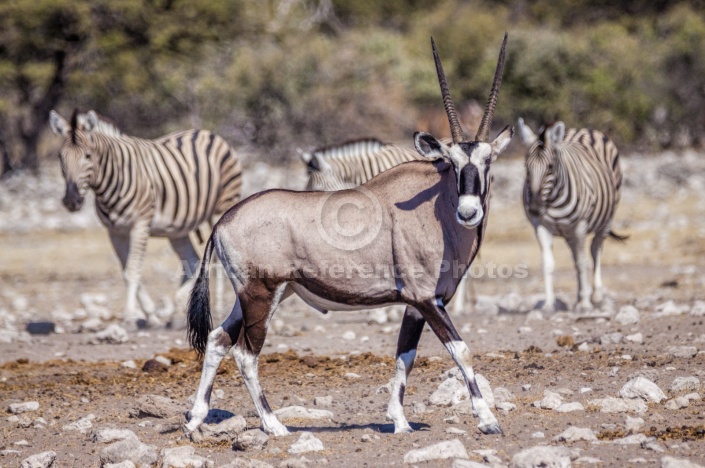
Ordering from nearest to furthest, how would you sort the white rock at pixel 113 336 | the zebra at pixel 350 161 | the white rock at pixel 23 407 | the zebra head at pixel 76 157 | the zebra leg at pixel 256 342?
the zebra leg at pixel 256 342, the white rock at pixel 23 407, the white rock at pixel 113 336, the zebra at pixel 350 161, the zebra head at pixel 76 157

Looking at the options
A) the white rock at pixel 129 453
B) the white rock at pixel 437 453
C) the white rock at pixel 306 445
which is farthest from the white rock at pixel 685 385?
the white rock at pixel 129 453

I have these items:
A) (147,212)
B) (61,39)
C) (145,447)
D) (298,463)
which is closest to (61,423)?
(145,447)

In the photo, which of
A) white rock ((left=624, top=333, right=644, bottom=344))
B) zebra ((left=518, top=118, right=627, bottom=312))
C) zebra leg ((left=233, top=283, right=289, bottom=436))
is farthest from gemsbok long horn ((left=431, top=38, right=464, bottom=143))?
zebra ((left=518, top=118, right=627, bottom=312))

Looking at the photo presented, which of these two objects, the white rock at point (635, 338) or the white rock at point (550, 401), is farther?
the white rock at point (635, 338)

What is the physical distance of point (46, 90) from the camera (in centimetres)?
2928

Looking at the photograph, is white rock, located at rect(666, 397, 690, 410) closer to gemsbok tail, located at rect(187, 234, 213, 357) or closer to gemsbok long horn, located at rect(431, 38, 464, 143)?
gemsbok long horn, located at rect(431, 38, 464, 143)

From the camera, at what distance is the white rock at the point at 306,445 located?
244 inches

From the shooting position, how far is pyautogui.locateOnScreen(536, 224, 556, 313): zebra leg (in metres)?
11.6

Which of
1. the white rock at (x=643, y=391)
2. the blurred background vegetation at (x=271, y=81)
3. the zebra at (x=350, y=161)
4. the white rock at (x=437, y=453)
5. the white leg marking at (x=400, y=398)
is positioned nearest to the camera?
the white rock at (x=437, y=453)

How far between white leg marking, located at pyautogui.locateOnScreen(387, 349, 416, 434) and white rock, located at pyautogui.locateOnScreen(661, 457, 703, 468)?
1.84m

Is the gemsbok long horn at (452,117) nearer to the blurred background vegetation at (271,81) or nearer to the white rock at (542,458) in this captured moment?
the white rock at (542,458)

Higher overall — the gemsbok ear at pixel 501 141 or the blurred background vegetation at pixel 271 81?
the blurred background vegetation at pixel 271 81

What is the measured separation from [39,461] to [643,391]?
390 centimetres

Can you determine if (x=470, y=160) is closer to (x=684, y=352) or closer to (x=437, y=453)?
(x=437, y=453)
